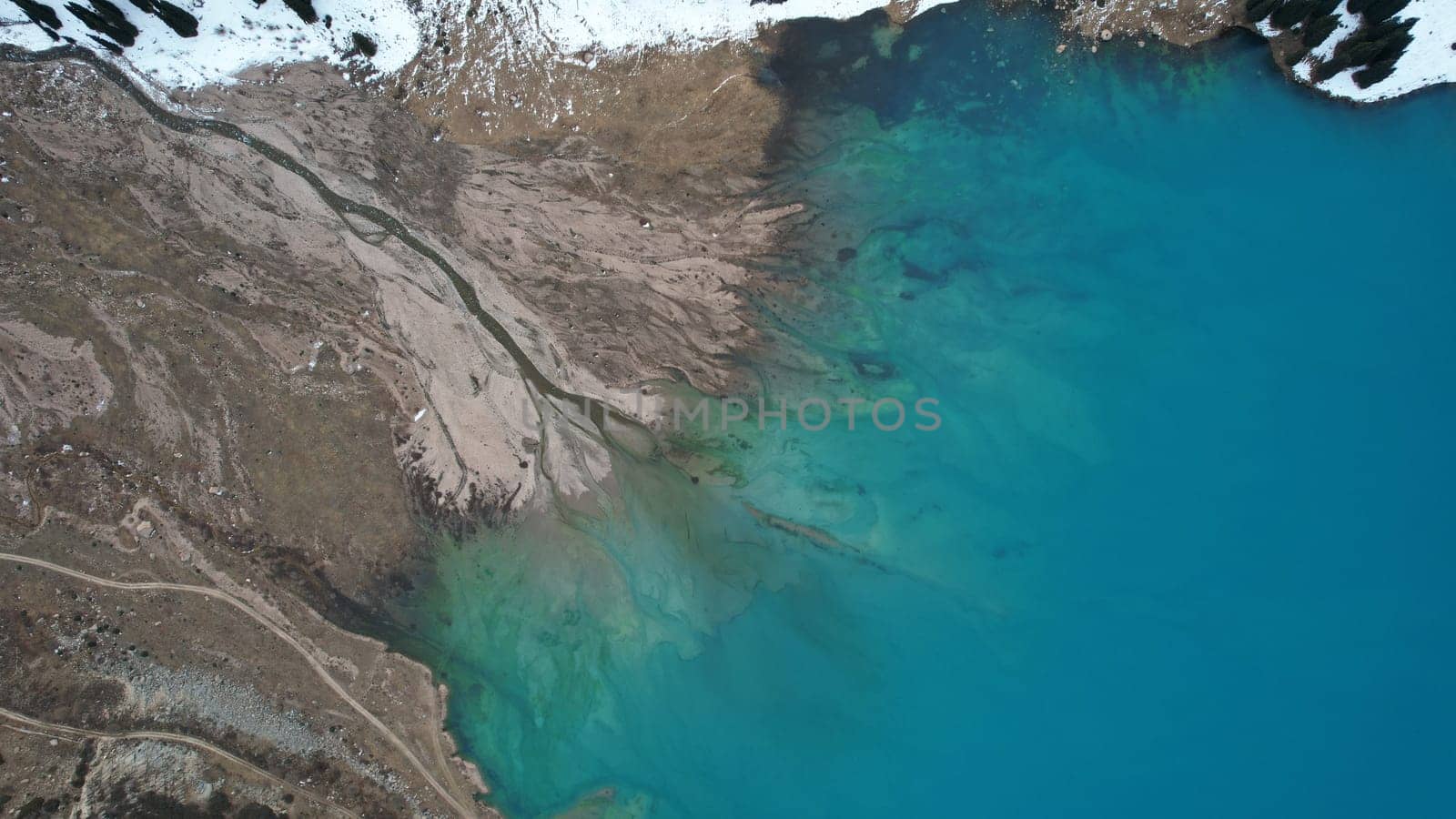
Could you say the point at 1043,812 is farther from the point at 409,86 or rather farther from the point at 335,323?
the point at 409,86

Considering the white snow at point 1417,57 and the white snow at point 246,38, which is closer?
the white snow at point 1417,57

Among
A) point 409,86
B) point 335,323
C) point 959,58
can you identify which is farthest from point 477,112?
point 959,58

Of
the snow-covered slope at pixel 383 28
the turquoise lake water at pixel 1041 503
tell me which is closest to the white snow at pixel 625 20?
the snow-covered slope at pixel 383 28

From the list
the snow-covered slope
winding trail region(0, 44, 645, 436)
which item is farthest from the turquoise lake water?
winding trail region(0, 44, 645, 436)

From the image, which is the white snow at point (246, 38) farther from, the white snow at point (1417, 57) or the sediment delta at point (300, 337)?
the white snow at point (1417, 57)

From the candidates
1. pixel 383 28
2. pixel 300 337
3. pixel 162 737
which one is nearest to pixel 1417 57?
pixel 383 28

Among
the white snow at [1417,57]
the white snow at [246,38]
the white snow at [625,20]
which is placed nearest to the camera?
the white snow at [1417,57]

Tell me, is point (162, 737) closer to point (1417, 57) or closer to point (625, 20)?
point (625, 20)
